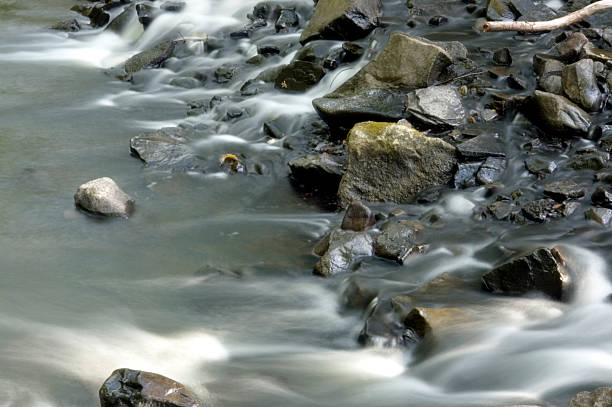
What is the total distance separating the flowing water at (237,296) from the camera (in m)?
4.04

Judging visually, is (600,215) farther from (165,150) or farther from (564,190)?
(165,150)

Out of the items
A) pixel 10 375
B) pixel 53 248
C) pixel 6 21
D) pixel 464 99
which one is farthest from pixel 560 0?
pixel 6 21

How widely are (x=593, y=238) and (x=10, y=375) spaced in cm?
378

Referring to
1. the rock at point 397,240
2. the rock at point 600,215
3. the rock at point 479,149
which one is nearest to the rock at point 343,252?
the rock at point 397,240

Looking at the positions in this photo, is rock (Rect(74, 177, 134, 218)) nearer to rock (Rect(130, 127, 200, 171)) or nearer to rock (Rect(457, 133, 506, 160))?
rock (Rect(130, 127, 200, 171))

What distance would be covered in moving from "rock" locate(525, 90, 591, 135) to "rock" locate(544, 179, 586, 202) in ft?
2.33

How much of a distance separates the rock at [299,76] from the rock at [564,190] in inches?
141

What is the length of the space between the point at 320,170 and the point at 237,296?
1.87 metres

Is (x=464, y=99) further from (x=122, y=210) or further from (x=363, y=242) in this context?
(x=122, y=210)

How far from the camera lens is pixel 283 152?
297 inches

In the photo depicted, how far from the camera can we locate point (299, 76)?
879 cm

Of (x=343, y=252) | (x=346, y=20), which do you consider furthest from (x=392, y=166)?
(x=346, y=20)

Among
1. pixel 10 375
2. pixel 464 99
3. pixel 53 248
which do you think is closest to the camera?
pixel 10 375

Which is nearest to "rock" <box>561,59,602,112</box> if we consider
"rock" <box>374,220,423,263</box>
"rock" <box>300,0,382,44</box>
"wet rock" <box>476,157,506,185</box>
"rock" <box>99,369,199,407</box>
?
"wet rock" <box>476,157,506,185</box>
